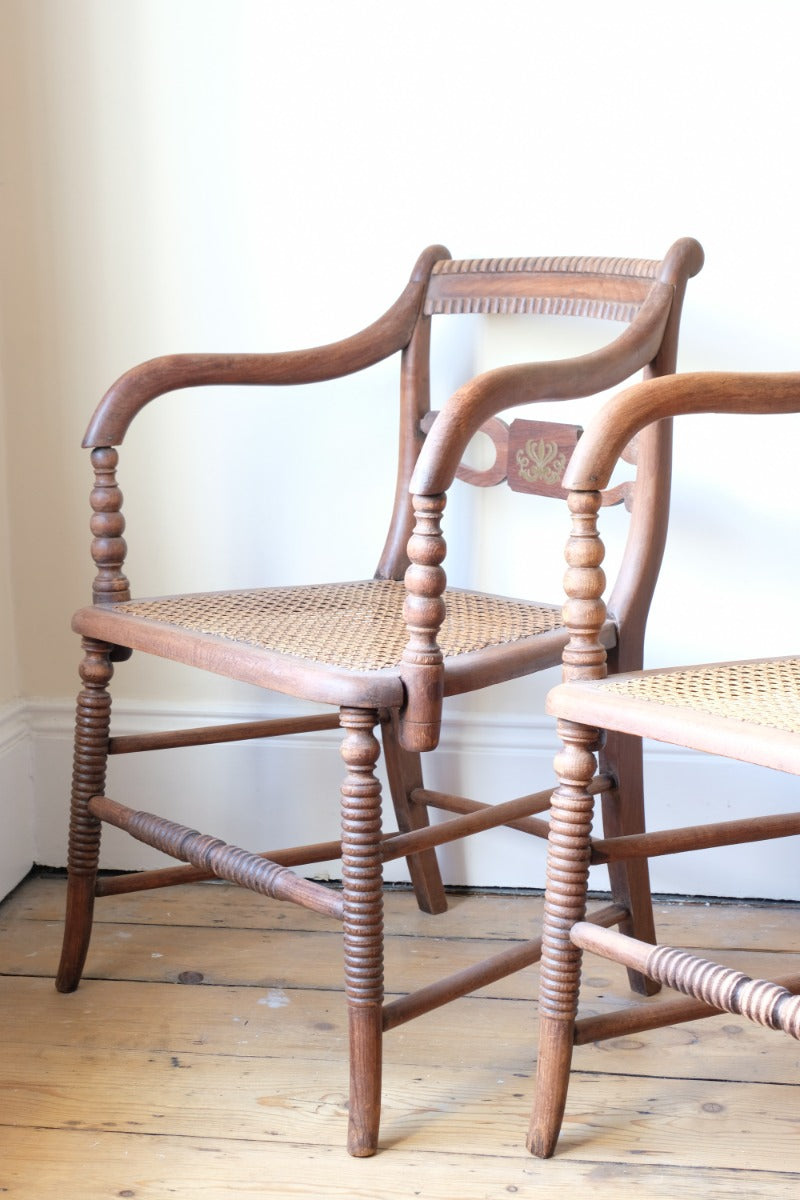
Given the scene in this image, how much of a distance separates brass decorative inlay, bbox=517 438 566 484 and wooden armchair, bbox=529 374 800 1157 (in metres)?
0.34

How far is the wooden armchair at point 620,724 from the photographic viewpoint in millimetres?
980

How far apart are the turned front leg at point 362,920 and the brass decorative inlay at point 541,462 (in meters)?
0.46

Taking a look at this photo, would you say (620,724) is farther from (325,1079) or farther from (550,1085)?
(325,1079)

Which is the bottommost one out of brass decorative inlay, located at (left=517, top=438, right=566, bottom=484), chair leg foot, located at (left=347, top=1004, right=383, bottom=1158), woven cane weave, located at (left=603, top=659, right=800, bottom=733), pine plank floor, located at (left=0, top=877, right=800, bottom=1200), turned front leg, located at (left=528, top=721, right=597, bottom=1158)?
pine plank floor, located at (left=0, top=877, right=800, bottom=1200)

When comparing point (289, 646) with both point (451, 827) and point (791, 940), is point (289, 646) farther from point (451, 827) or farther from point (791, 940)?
point (791, 940)

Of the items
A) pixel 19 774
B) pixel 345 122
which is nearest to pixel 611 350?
pixel 345 122

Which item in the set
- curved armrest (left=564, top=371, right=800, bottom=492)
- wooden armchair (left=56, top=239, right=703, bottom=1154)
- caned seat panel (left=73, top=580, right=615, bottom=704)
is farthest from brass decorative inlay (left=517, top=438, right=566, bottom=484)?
curved armrest (left=564, top=371, right=800, bottom=492)

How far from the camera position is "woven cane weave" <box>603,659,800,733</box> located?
0.98 meters

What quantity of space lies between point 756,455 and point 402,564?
0.47 meters

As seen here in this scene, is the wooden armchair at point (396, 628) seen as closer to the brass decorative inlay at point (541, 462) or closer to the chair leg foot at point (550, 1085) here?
the brass decorative inlay at point (541, 462)

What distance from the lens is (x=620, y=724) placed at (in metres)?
1.01

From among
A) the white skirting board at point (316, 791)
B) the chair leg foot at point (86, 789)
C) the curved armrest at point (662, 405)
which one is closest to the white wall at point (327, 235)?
the white skirting board at point (316, 791)

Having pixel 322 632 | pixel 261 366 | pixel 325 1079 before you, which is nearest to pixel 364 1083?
pixel 325 1079

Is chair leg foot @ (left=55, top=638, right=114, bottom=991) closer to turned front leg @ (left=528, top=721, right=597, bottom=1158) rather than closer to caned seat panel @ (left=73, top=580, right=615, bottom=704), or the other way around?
caned seat panel @ (left=73, top=580, right=615, bottom=704)
